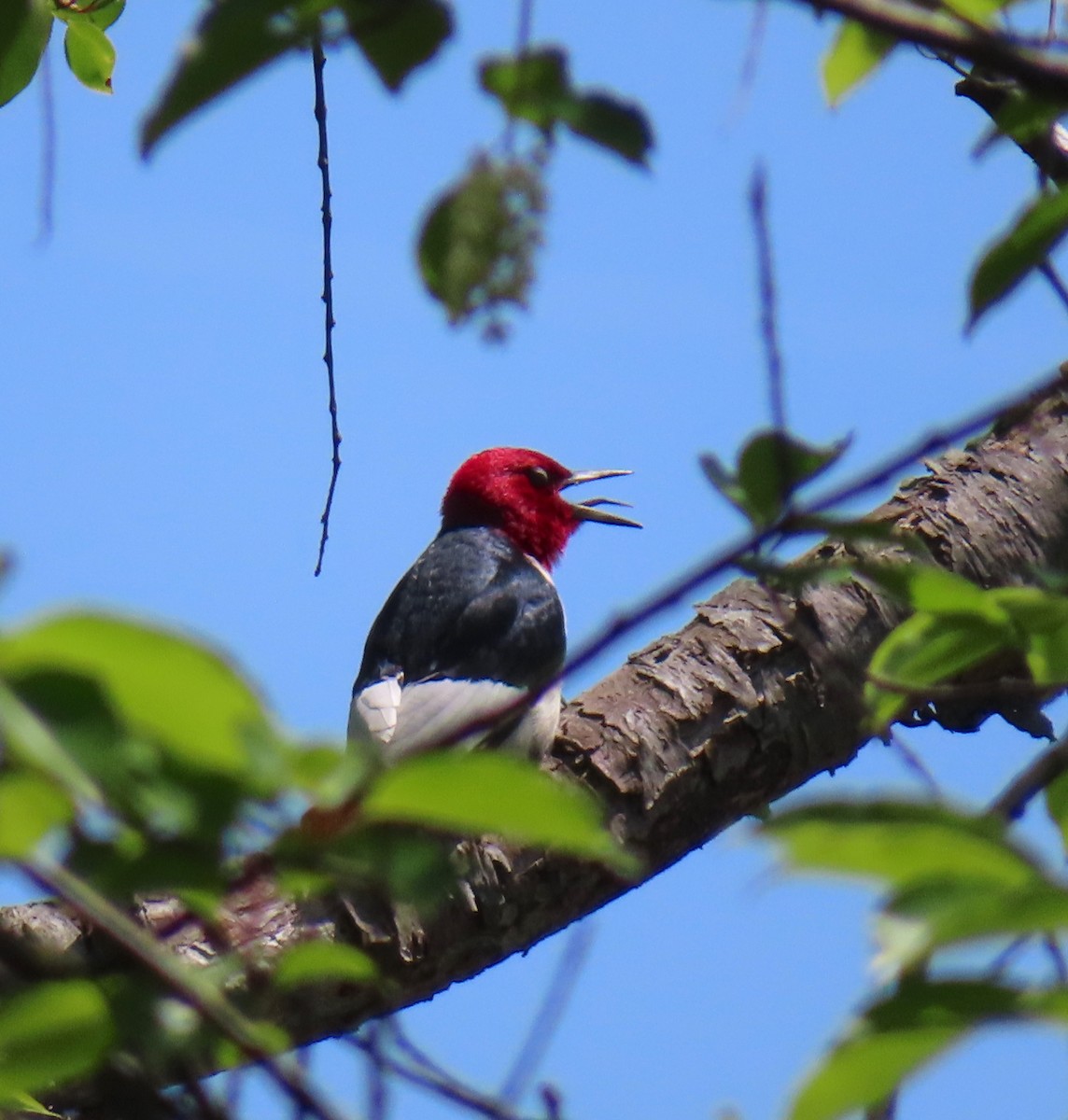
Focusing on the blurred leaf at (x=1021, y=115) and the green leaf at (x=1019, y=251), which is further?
the blurred leaf at (x=1021, y=115)

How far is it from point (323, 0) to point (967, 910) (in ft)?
2.56

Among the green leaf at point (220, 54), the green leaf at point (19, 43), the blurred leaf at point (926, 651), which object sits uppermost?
the green leaf at point (19, 43)

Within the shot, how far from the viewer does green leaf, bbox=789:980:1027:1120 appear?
0.75 meters

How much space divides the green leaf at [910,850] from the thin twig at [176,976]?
→ 33 centimetres

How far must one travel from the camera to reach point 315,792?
73cm

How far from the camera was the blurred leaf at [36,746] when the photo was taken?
26.2 inches

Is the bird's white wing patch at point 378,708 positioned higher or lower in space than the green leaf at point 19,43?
lower

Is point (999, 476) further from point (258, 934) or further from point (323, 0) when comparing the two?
point (323, 0)

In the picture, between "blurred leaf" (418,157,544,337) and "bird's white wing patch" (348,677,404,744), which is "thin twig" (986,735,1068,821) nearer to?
"blurred leaf" (418,157,544,337)

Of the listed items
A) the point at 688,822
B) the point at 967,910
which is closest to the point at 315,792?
the point at 967,910

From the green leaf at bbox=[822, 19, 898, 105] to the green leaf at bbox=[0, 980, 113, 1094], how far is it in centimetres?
102

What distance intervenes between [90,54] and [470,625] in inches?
110

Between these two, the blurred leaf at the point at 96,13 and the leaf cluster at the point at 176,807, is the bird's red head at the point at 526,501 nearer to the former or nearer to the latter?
the blurred leaf at the point at 96,13

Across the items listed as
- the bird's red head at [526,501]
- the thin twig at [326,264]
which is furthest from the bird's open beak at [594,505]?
the thin twig at [326,264]
